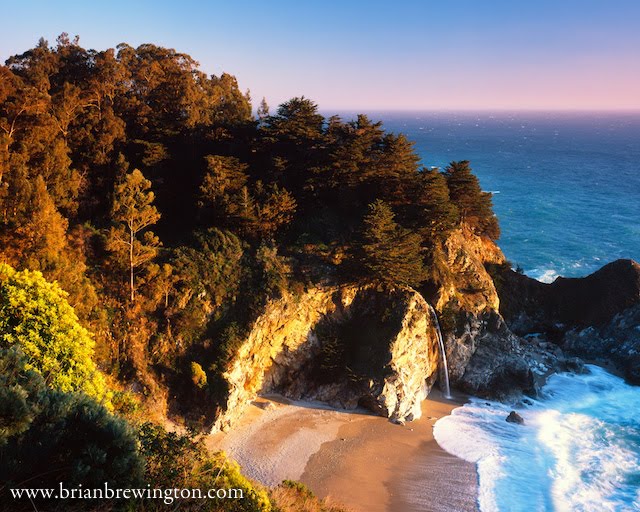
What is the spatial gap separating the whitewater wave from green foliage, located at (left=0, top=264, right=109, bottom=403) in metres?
20.3

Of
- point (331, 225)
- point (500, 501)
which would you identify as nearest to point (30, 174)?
point (331, 225)

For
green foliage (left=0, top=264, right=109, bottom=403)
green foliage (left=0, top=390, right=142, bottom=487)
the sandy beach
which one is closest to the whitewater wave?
the sandy beach

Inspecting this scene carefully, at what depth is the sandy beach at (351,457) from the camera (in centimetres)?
2230

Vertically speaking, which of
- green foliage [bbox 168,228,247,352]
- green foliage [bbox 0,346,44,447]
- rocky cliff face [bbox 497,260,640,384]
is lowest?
rocky cliff face [bbox 497,260,640,384]

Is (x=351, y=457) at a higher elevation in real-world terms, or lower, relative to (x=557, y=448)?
higher

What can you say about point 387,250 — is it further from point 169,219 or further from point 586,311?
point 586,311

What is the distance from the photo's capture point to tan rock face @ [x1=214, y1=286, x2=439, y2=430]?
28.2 metres

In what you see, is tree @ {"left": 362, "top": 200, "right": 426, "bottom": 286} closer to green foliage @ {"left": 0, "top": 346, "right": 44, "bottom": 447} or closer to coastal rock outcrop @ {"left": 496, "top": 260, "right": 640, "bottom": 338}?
coastal rock outcrop @ {"left": 496, "top": 260, "right": 640, "bottom": 338}

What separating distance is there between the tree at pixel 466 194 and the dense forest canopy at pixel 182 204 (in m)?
0.19

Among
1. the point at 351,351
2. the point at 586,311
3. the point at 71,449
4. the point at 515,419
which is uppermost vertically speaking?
the point at 71,449

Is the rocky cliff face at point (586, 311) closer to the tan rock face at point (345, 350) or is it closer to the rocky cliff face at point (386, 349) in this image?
the rocky cliff face at point (386, 349)

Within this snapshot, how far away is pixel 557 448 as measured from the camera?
26.9m

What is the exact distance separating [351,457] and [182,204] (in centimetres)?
2244

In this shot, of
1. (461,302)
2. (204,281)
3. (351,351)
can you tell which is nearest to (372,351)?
(351,351)
